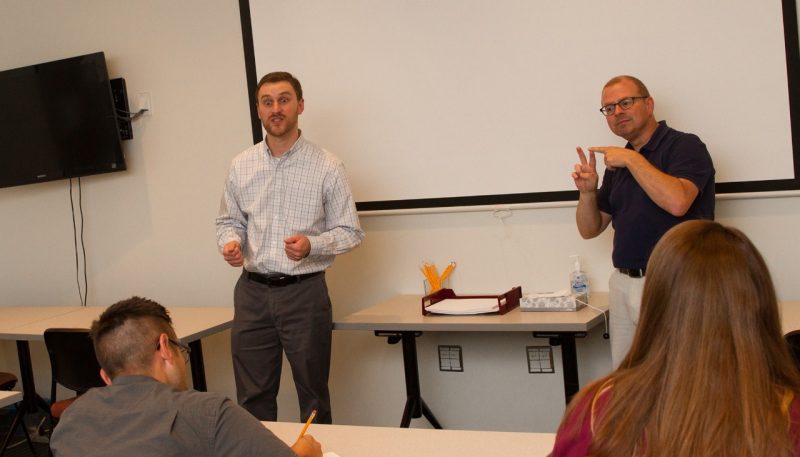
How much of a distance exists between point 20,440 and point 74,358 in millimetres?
1700

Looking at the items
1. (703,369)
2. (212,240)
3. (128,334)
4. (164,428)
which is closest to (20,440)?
(212,240)

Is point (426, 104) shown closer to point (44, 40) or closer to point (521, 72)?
point (521, 72)

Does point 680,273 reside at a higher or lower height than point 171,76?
lower

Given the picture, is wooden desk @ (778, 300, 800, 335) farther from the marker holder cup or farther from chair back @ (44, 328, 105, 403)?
chair back @ (44, 328, 105, 403)

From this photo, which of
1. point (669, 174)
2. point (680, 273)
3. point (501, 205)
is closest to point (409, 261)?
point (501, 205)

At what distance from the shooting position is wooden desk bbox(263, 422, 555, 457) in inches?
83.0

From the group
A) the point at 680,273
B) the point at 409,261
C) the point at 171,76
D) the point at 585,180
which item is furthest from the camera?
the point at 171,76

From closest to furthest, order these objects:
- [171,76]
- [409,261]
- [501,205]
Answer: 1. [501,205]
2. [409,261]
3. [171,76]

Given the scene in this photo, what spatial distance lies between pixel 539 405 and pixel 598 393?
2936mm

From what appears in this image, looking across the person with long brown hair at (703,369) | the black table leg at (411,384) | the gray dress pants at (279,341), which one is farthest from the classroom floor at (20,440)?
the person with long brown hair at (703,369)

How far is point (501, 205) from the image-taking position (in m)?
4.13

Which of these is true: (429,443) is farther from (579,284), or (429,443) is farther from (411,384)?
(411,384)

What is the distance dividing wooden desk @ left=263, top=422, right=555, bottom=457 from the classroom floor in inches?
123

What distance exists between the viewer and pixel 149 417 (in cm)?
180
